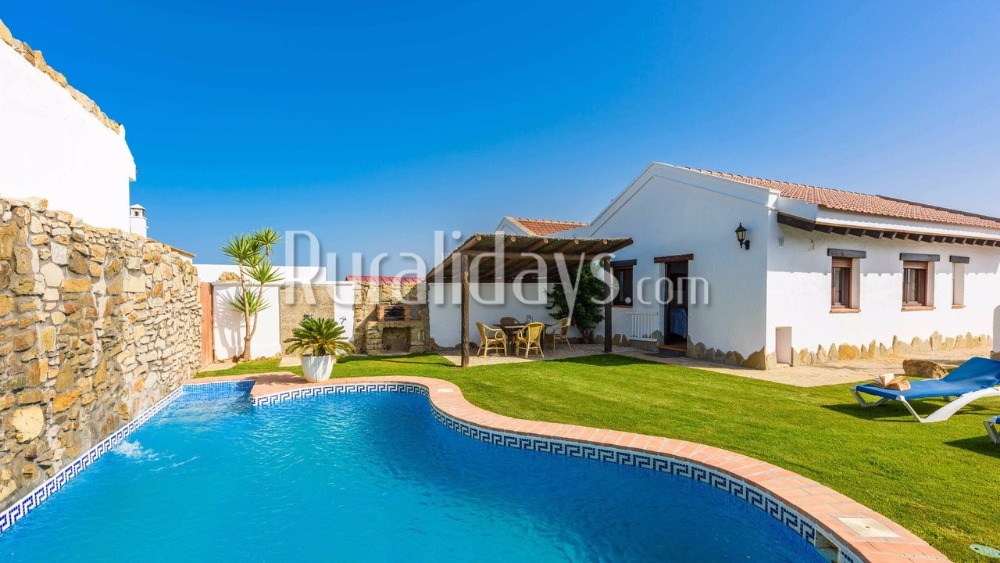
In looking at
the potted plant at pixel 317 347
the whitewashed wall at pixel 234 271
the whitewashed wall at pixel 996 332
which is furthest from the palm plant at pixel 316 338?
the whitewashed wall at pixel 996 332

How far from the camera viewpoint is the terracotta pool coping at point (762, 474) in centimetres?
316

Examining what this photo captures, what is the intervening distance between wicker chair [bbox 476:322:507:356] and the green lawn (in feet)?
6.74

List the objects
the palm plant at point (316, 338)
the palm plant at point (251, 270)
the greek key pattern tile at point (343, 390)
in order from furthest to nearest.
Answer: the palm plant at point (251, 270) → the palm plant at point (316, 338) → the greek key pattern tile at point (343, 390)

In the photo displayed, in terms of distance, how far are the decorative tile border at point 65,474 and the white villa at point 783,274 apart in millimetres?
8881

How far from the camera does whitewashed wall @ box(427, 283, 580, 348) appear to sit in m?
15.3

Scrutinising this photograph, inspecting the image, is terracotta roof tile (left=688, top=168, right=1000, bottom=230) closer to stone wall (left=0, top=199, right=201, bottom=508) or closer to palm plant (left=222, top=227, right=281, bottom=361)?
palm plant (left=222, top=227, right=281, bottom=361)

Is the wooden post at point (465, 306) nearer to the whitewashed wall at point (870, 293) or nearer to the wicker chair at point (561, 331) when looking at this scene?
the wicker chair at point (561, 331)

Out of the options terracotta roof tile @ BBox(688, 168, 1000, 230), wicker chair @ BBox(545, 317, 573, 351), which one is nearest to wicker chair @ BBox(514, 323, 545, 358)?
wicker chair @ BBox(545, 317, 573, 351)

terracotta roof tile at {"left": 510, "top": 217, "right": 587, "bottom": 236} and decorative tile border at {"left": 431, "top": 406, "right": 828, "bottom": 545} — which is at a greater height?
terracotta roof tile at {"left": 510, "top": 217, "right": 587, "bottom": 236}

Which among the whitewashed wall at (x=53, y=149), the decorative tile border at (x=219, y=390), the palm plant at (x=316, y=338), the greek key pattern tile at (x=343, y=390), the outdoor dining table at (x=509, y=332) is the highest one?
the whitewashed wall at (x=53, y=149)

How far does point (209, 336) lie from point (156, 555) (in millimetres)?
10331

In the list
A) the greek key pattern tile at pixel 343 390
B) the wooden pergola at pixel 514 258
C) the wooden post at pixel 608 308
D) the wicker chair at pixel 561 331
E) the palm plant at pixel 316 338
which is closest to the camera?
the greek key pattern tile at pixel 343 390

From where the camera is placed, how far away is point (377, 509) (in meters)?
4.79

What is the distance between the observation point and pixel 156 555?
3.98m
